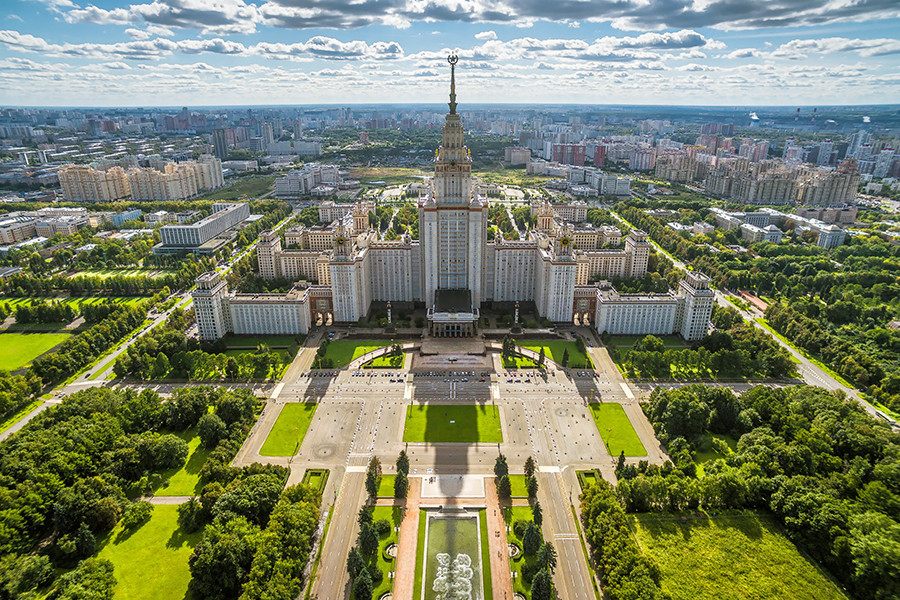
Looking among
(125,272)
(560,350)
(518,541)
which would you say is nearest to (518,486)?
(518,541)

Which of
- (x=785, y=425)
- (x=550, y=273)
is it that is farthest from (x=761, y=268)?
(x=785, y=425)

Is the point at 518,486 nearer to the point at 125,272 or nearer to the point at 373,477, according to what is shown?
the point at 373,477

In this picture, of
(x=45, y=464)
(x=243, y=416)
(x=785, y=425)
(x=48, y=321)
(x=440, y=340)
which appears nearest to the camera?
(x=45, y=464)

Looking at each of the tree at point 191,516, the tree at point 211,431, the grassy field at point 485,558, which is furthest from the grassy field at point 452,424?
the tree at point 191,516

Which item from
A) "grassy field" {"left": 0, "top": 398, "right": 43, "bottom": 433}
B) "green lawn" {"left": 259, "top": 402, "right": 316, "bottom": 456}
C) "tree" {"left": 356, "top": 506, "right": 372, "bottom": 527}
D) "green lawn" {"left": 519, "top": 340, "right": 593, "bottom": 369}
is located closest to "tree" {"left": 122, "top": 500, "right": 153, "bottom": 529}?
"green lawn" {"left": 259, "top": 402, "right": 316, "bottom": 456}

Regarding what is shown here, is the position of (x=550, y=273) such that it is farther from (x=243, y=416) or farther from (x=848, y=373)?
(x=243, y=416)

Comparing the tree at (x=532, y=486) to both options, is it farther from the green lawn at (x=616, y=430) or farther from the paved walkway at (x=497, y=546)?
the green lawn at (x=616, y=430)

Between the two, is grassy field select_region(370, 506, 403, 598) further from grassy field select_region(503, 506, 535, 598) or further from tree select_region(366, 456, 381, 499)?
grassy field select_region(503, 506, 535, 598)

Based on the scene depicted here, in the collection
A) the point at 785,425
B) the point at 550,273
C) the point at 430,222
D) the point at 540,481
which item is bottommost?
the point at 540,481
